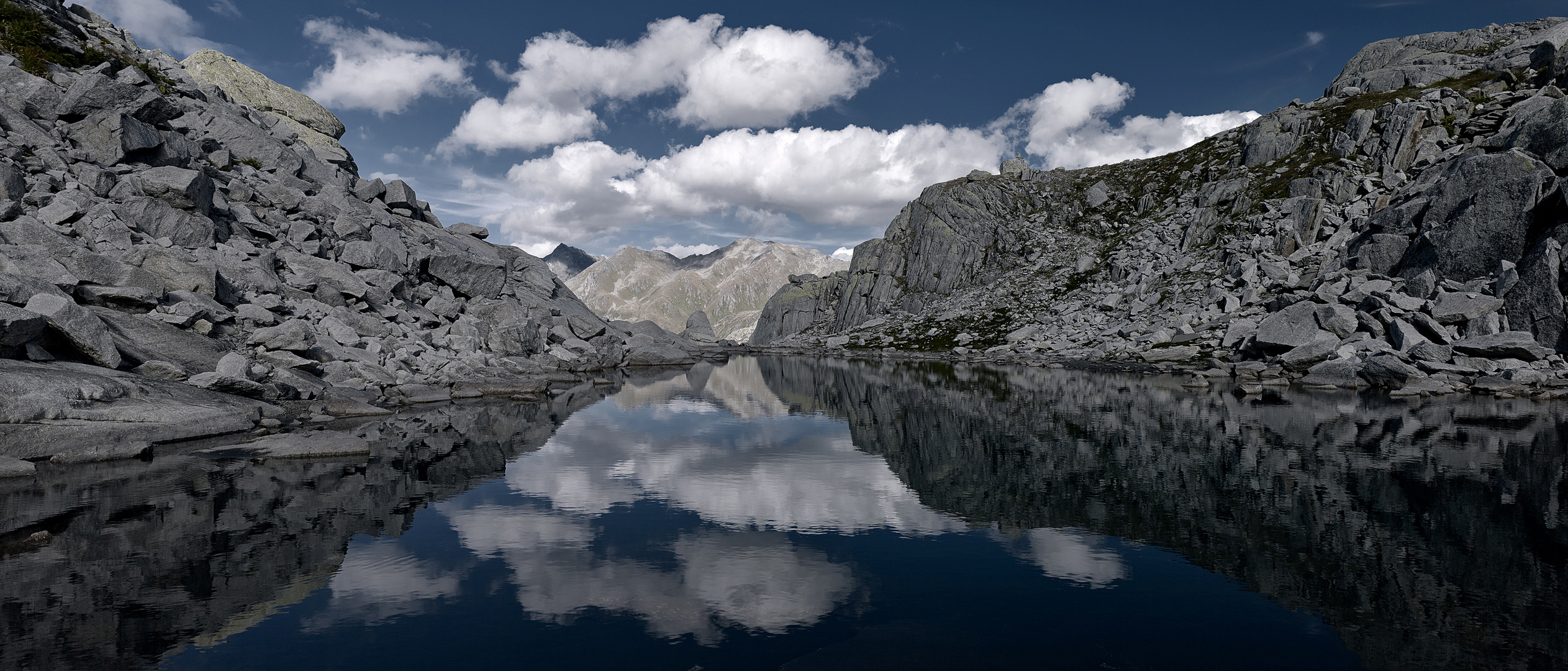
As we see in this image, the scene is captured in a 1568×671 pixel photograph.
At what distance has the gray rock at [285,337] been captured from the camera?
3862cm

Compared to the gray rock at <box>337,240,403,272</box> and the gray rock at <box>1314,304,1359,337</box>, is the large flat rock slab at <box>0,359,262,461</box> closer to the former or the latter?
the gray rock at <box>337,240,403,272</box>

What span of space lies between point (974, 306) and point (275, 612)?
14737cm

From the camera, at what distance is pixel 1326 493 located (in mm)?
21688

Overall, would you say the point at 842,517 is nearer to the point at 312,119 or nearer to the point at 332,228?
the point at 332,228

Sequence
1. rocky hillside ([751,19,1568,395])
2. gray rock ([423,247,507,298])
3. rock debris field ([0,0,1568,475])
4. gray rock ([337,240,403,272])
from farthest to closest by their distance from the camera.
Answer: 1. gray rock ([423,247,507,298])
2. rocky hillside ([751,19,1568,395])
3. gray rock ([337,240,403,272])
4. rock debris field ([0,0,1568,475])

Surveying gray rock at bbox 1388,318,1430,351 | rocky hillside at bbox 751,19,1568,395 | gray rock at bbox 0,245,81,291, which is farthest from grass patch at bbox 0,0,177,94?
gray rock at bbox 1388,318,1430,351

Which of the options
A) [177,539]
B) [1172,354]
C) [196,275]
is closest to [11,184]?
[196,275]

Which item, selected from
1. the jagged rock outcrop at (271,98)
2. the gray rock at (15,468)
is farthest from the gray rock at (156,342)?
the jagged rock outcrop at (271,98)

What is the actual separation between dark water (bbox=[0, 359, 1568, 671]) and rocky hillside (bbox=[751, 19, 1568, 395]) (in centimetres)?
3921

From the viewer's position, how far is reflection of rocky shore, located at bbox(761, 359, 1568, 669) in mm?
12477

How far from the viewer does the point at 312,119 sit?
87.7 m

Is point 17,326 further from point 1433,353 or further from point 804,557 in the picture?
point 1433,353

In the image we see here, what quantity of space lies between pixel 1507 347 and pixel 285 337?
281 feet

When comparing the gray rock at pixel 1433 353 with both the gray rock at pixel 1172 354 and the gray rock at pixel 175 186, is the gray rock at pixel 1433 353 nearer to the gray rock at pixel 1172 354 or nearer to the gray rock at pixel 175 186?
the gray rock at pixel 1172 354
